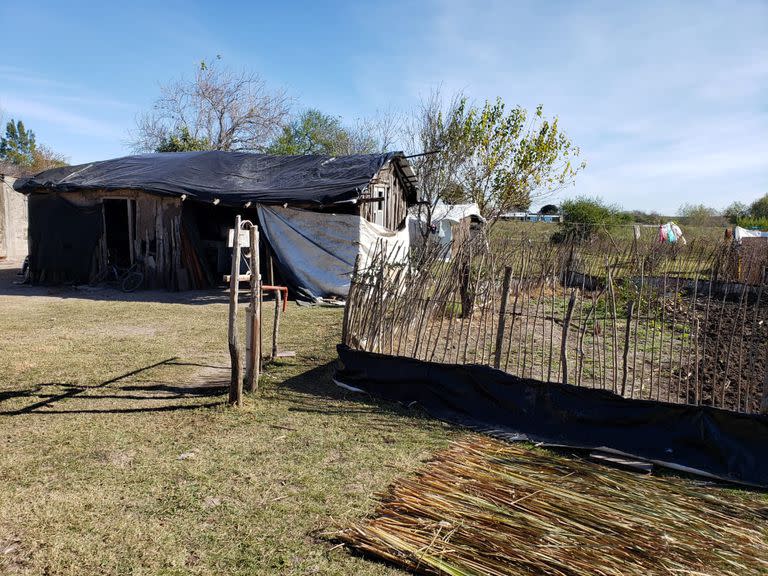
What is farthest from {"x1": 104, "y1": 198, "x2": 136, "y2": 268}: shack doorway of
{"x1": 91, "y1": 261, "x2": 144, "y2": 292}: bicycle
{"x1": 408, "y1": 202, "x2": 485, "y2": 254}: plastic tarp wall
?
{"x1": 408, "y1": 202, "x2": 485, "y2": 254}: plastic tarp wall

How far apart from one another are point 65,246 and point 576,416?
512 inches

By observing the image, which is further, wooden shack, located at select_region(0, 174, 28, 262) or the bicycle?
wooden shack, located at select_region(0, 174, 28, 262)

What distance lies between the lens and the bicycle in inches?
484

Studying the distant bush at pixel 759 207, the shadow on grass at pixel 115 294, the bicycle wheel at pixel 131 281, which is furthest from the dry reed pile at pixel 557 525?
the distant bush at pixel 759 207

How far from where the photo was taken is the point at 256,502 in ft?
10.6

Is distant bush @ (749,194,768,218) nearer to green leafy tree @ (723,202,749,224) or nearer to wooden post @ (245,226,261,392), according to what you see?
green leafy tree @ (723,202,749,224)

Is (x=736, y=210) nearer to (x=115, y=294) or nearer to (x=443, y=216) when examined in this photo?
(x=443, y=216)

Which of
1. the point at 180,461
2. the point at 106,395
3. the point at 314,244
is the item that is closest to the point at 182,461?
the point at 180,461

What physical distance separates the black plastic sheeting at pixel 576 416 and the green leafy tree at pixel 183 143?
79.3 feet

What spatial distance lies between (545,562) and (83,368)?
16.9 ft

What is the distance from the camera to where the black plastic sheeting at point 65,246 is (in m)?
13.3

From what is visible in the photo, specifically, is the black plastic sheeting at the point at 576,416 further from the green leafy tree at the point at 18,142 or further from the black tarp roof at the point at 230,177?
the green leafy tree at the point at 18,142

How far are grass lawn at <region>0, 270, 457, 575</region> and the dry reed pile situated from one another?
23 centimetres

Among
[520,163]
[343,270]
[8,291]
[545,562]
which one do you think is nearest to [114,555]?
[545,562]
